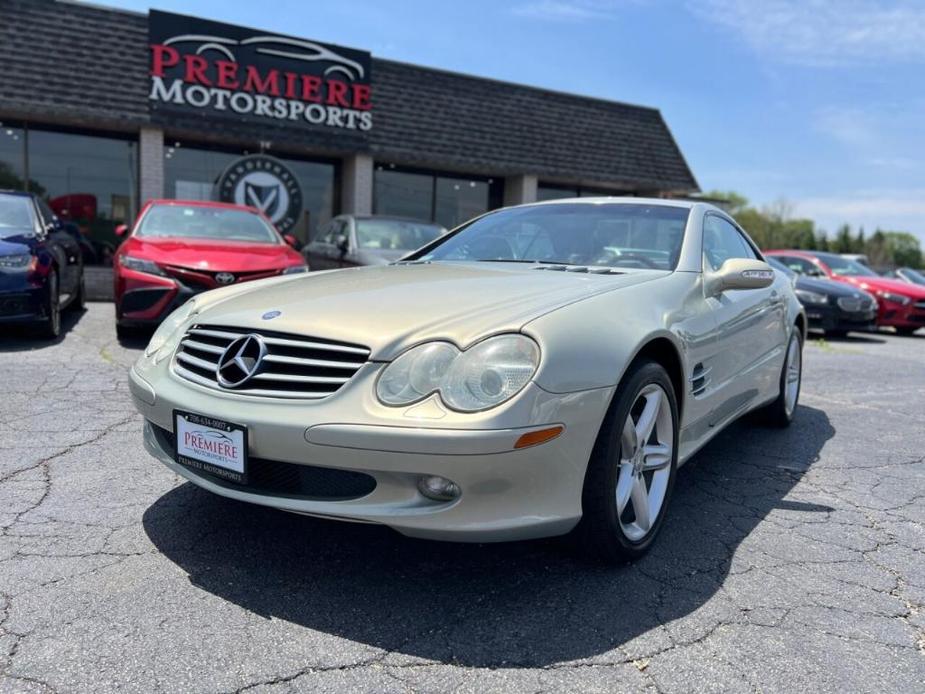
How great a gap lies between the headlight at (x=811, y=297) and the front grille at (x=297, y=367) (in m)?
10.3

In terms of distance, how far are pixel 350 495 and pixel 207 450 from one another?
522 mm

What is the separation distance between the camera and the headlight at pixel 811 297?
36.6 feet

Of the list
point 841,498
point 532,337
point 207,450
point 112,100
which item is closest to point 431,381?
point 532,337

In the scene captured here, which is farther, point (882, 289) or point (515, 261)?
point (882, 289)

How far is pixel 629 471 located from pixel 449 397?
2.78ft

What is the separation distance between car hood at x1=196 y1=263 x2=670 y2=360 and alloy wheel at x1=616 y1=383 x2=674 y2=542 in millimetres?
459

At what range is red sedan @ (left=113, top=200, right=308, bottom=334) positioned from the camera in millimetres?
6258

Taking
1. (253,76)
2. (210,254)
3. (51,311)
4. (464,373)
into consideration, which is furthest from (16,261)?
(253,76)

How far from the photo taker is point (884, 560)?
2.82m

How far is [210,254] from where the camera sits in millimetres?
6598

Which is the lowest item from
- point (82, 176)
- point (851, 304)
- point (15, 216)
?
point (851, 304)

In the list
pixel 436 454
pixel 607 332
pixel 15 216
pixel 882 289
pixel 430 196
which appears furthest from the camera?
pixel 430 196

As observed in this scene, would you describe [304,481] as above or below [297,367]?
below

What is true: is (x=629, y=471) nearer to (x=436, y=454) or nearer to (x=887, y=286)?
(x=436, y=454)
